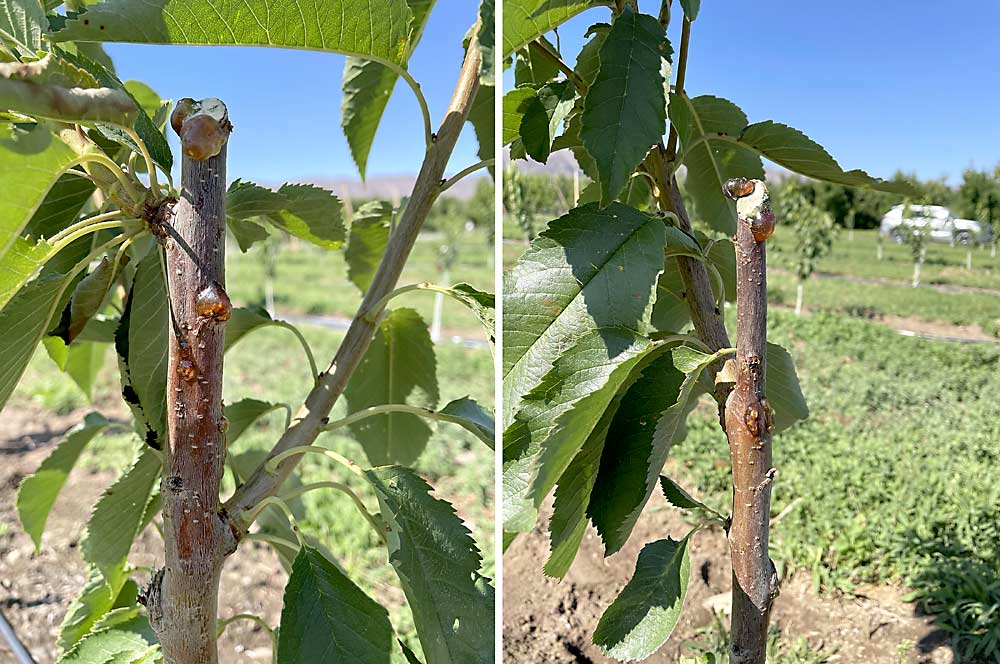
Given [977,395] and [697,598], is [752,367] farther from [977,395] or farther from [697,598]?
[977,395]

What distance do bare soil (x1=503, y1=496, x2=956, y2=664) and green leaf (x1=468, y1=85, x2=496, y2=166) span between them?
90 centimetres

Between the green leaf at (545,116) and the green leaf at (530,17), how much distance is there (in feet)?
0.23

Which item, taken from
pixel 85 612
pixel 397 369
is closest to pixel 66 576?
pixel 85 612

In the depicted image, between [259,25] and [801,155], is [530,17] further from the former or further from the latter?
[801,155]

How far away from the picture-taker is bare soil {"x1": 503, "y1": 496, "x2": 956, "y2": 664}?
1.42 meters

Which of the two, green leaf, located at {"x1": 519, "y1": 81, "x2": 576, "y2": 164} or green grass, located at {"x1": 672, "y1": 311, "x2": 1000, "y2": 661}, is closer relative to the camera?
green leaf, located at {"x1": 519, "y1": 81, "x2": 576, "y2": 164}

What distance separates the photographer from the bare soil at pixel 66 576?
1.64 metres

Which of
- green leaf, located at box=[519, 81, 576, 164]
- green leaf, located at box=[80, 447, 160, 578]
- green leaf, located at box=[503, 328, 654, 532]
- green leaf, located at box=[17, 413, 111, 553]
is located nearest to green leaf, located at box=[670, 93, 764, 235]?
green leaf, located at box=[519, 81, 576, 164]

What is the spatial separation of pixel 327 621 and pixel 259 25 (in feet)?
1.42

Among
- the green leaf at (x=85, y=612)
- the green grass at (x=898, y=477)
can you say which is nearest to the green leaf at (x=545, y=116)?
the green leaf at (x=85, y=612)

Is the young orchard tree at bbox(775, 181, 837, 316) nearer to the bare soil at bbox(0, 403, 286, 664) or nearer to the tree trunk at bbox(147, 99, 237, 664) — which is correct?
the bare soil at bbox(0, 403, 286, 664)

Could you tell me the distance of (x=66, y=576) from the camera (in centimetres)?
190

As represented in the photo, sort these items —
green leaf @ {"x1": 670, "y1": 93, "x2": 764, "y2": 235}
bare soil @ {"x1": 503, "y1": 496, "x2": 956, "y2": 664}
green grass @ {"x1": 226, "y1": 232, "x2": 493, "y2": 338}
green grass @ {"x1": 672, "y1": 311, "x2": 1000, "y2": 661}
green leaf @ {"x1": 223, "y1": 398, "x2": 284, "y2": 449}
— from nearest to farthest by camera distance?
green leaf @ {"x1": 670, "y1": 93, "x2": 764, "y2": 235} < green leaf @ {"x1": 223, "y1": 398, "x2": 284, "y2": 449} < bare soil @ {"x1": 503, "y1": 496, "x2": 956, "y2": 664} < green grass @ {"x1": 672, "y1": 311, "x2": 1000, "y2": 661} < green grass @ {"x1": 226, "y1": 232, "x2": 493, "y2": 338}

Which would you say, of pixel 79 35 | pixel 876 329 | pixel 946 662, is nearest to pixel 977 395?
pixel 876 329
